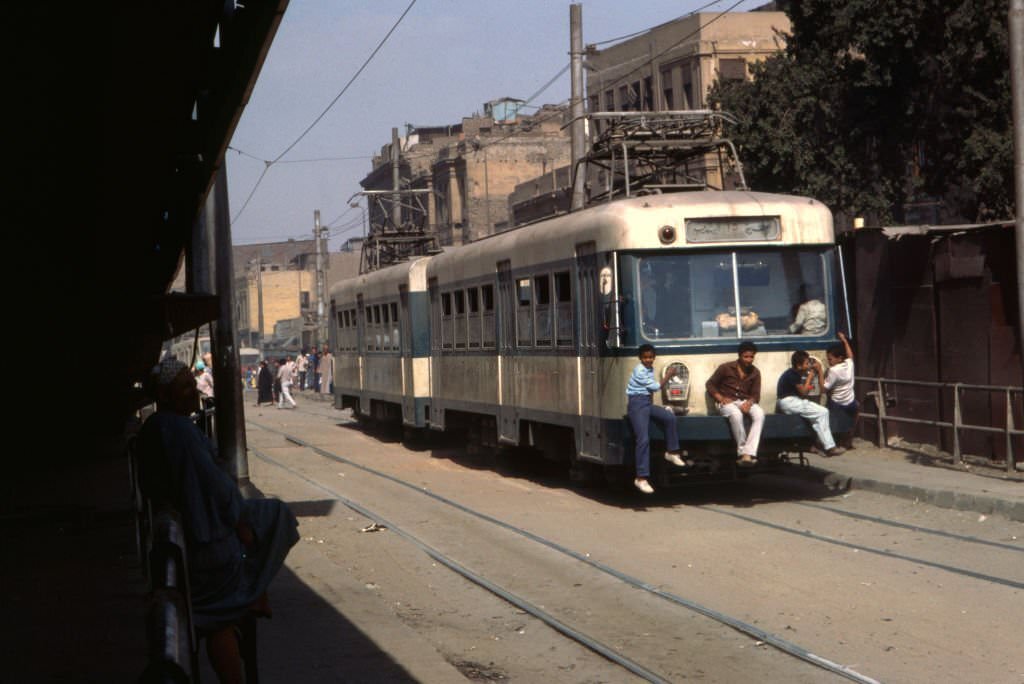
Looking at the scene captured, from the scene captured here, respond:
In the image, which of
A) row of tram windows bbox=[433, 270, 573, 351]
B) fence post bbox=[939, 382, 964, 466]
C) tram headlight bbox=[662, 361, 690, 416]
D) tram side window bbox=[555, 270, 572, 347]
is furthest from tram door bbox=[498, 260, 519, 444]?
fence post bbox=[939, 382, 964, 466]

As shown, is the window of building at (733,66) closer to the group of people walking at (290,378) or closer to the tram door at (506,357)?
the group of people walking at (290,378)

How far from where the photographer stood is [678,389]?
50.9 ft

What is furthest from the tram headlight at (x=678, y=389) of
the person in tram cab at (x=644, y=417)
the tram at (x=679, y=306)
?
the person in tram cab at (x=644, y=417)

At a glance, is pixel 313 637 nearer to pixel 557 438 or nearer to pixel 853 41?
pixel 557 438

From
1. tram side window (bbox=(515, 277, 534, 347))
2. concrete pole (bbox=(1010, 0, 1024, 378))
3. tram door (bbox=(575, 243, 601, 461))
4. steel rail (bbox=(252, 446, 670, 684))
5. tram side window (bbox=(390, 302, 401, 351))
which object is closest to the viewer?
steel rail (bbox=(252, 446, 670, 684))

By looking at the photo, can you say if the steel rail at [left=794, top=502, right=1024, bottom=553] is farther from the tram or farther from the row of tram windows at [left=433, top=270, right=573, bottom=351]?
the row of tram windows at [left=433, top=270, right=573, bottom=351]

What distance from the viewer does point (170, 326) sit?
1509 cm

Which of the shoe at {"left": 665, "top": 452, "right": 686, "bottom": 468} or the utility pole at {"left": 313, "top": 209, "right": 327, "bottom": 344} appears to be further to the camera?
the utility pole at {"left": 313, "top": 209, "right": 327, "bottom": 344}

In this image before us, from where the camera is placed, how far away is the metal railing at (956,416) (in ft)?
52.8

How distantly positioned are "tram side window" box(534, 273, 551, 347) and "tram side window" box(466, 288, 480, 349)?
2786 millimetres

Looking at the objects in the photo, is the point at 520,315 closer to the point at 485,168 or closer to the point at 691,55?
the point at 691,55

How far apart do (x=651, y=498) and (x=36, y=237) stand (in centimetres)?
695

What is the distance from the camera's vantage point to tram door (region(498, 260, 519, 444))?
19281mm

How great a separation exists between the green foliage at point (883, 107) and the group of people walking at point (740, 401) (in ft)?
38.3
